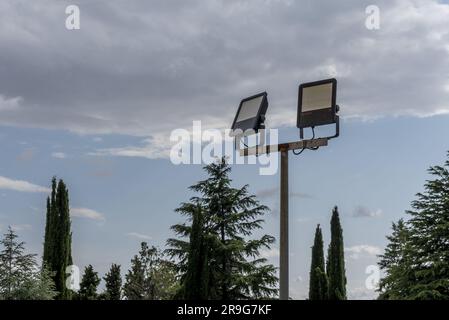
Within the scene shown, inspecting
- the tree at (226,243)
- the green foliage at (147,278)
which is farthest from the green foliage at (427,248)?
the green foliage at (147,278)

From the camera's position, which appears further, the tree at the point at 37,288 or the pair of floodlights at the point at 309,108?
the tree at the point at 37,288

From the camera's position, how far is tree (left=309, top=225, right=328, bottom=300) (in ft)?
91.7

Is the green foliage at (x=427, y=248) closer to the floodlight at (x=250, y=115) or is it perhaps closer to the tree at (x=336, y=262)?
the tree at (x=336, y=262)

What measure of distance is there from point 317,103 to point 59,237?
57.8 feet

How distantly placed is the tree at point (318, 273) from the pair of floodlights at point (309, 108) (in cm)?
2076

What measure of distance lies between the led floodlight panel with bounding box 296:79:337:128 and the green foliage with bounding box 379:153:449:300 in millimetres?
12957

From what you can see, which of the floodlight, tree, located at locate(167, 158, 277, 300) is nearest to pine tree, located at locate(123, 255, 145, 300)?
tree, located at locate(167, 158, 277, 300)

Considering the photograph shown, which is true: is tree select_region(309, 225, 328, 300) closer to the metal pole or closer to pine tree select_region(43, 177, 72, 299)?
pine tree select_region(43, 177, 72, 299)

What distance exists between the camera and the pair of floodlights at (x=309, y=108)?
296 inches
